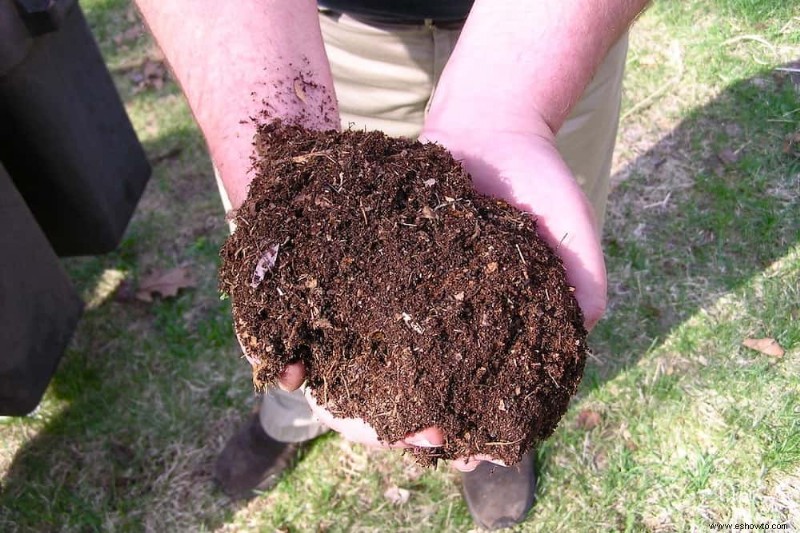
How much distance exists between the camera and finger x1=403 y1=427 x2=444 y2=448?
1428mm

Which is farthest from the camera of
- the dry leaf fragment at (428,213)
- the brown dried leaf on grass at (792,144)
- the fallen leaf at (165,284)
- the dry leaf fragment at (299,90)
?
the brown dried leaf on grass at (792,144)

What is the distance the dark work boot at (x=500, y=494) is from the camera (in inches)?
109

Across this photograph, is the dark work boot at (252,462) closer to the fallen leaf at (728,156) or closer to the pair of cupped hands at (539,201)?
the pair of cupped hands at (539,201)

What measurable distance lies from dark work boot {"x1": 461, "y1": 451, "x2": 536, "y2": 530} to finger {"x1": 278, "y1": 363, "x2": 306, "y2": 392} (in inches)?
58.9

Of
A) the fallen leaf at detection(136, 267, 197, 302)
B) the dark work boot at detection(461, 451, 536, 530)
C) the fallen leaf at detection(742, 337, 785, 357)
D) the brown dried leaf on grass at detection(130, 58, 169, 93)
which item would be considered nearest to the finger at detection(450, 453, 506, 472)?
the dark work boot at detection(461, 451, 536, 530)

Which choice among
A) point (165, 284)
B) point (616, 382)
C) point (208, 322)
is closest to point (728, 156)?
point (616, 382)

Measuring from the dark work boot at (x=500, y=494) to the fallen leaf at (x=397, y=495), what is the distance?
0.28 metres

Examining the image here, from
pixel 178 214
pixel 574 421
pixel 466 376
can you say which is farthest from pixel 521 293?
pixel 178 214

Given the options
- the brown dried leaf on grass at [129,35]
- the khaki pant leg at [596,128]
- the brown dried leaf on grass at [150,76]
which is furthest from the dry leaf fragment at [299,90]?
the brown dried leaf on grass at [129,35]

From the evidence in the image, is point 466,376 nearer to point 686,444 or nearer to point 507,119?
point 507,119

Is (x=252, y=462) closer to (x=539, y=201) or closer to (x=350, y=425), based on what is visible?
(x=350, y=425)

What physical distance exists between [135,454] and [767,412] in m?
3.03

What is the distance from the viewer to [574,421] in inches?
120

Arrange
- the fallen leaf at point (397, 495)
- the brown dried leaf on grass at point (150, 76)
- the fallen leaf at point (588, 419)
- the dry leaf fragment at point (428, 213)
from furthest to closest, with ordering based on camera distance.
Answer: the brown dried leaf on grass at point (150, 76)
the fallen leaf at point (588, 419)
the fallen leaf at point (397, 495)
the dry leaf fragment at point (428, 213)
